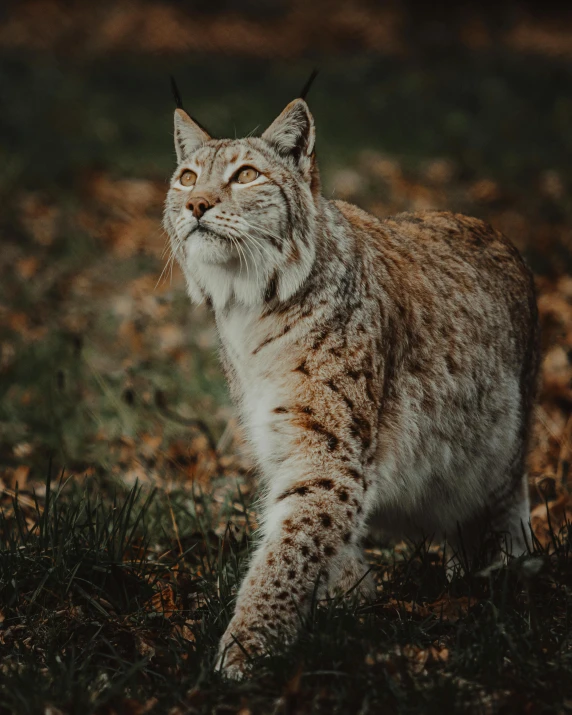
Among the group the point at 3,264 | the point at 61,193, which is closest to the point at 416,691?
the point at 3,264

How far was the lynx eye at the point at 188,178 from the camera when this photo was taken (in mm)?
4059

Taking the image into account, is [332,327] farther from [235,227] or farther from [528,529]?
[528,529]

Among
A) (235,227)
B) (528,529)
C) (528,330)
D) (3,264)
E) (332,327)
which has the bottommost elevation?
(528,529)

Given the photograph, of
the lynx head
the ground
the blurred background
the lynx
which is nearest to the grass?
the ground

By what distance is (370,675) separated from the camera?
3012mm

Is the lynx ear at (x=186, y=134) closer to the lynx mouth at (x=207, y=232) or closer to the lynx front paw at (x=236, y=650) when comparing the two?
the lynx mouth at (x=207, y=232)

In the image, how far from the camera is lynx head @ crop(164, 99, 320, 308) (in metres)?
3.76

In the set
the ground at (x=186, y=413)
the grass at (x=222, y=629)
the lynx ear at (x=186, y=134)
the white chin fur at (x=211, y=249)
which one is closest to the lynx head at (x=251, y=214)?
the white chin fur at (x=211, y=249)

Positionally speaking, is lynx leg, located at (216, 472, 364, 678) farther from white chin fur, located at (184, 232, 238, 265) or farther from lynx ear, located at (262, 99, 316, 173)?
lynx ear, located at (262, 99, 316, 173)

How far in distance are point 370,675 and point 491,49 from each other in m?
20.4

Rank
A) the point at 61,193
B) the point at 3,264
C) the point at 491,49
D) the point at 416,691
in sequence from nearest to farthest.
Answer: the point at 416,691, the point at 3,264, the point at 61,193, the point at 491,49

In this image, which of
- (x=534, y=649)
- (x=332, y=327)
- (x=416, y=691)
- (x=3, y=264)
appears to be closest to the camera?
(x=416, y=691)

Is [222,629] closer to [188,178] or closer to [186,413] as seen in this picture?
[188,178]

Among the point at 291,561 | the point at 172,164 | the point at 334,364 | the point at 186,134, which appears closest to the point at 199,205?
the point at 186,134
